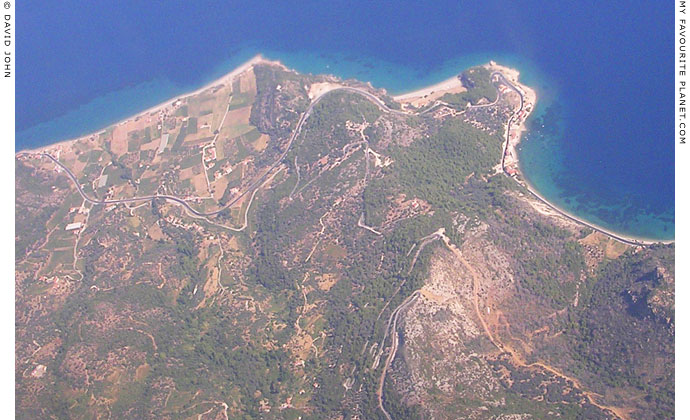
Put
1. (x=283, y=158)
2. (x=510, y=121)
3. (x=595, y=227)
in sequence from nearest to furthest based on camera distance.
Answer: (x=595, y=227), (x=283, y=158), (x=510, y=121)

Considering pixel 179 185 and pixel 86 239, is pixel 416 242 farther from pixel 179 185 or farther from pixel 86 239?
pixel 86 239

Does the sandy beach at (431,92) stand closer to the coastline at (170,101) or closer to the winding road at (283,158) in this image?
the winding road at (283,158)

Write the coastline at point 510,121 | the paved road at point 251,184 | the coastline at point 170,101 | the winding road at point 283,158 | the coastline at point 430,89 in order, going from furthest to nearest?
the coastline at point 170,101
the coastline at point 430,89
the paved road at point 251,184
the winding road at point 283,158
the coastline at point 510,121

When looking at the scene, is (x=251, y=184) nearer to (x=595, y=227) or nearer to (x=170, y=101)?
(x=170, y=101)

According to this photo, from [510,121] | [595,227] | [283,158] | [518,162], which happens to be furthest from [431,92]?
[595,227]

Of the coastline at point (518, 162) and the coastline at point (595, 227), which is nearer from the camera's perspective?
the coastline at point (595, 227)

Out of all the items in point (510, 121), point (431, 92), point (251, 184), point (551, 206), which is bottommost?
point (551, 206)

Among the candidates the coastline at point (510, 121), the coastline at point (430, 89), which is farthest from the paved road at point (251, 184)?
the coastline at point (430, 89)

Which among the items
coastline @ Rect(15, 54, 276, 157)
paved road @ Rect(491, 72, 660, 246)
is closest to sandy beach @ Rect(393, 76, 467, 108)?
paved road @ Rect(491, 72, 660, 246)
